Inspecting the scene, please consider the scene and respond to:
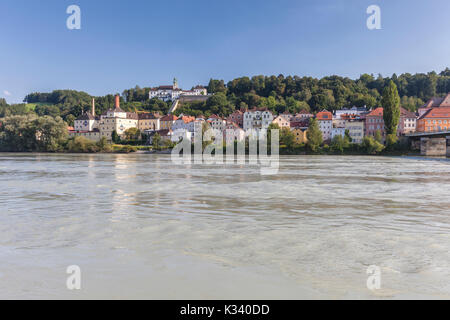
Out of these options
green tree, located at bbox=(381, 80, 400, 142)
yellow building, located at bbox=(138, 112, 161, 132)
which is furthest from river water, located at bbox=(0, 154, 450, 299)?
yellow building, located at bbox=(138, 112, 161, 132)

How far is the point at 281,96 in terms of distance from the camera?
15650 centimetres

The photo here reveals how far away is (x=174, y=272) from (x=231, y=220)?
13.8 feet

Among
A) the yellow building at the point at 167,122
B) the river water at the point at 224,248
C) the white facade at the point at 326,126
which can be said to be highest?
the yellow building at the point at 167,122

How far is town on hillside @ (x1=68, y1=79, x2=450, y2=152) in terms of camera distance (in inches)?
3546

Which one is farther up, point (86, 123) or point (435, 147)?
point (86, 123)

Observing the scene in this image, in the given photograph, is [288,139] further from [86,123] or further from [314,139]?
[86,123]

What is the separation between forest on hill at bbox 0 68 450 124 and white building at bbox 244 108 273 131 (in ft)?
60.6

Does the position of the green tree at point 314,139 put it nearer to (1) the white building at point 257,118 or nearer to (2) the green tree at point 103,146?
(1) the white building at point 257,118

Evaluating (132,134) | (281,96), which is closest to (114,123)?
(132,134)

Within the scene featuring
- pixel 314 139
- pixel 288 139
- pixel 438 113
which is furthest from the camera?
pixel 438 113

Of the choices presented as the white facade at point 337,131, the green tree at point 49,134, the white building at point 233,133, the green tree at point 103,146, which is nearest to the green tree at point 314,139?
the white facade at point 337,131

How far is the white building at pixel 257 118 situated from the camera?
112688 mm

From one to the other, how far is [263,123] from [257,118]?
283 cm

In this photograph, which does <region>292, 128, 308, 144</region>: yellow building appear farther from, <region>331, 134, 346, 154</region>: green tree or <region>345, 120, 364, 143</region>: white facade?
<region>345, 120, 364, 143</region>: white facade
